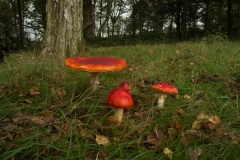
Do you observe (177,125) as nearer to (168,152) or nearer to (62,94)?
(168,152)

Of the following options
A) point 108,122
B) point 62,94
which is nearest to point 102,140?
point 108,122

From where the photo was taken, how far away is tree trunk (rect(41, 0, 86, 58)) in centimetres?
502

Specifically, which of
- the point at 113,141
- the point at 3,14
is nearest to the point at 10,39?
the point at 3,14

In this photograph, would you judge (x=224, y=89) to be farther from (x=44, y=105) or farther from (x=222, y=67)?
(x=44, y=105)

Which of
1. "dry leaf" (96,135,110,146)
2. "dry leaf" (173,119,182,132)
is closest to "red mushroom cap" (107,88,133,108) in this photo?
"dry leaf" (96,135,110,146)

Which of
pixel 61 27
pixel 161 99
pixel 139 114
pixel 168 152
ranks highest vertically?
pixel 61 27

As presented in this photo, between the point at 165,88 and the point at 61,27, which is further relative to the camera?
the point at 61,27

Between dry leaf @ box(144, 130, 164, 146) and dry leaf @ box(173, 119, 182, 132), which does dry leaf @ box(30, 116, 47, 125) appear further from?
dry leaf @ box(173, 119, 182, 132)

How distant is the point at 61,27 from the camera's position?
16.6ft

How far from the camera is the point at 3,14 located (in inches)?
774

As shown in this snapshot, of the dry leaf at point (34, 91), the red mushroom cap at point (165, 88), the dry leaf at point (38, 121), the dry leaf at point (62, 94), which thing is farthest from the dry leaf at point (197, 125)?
the dry leaf at point (34, 91)

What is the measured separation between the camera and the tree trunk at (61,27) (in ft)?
16.5

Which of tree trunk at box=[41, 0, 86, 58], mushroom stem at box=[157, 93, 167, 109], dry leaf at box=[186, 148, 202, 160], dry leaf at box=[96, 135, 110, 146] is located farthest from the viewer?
tree trunk at box=[41, 0, 86, 58]

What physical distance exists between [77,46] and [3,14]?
18059 mm
